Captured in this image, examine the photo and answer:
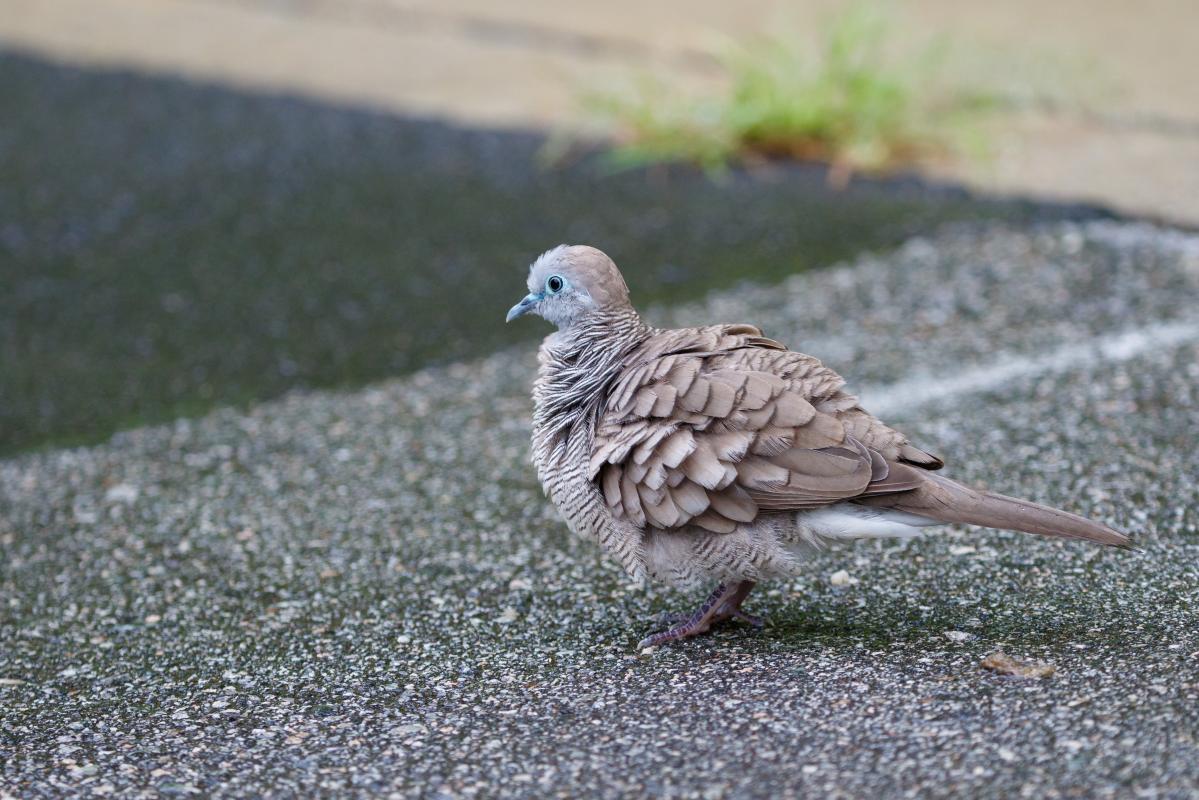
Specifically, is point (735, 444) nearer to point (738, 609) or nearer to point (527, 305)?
point (738, 609)

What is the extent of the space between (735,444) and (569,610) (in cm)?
77

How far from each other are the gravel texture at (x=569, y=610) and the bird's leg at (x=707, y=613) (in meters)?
0.04

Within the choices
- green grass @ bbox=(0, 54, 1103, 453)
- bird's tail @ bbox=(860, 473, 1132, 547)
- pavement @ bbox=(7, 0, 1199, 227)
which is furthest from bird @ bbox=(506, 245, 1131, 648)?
pavement @ bbox=(7, 0, 1199, 227)

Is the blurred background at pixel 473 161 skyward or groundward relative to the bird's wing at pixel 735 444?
skyward

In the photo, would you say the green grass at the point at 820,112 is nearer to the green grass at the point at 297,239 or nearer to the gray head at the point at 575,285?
the green grass at the point at 297,239

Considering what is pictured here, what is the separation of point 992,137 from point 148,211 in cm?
404

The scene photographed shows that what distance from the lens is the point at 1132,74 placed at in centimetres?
772

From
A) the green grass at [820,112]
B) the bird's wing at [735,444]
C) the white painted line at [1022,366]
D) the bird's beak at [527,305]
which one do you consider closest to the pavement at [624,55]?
the green grass at [820,112]

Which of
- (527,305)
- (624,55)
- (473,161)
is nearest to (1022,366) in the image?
(527,305)

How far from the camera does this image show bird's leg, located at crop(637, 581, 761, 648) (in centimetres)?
357

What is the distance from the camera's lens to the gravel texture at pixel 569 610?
2.99m

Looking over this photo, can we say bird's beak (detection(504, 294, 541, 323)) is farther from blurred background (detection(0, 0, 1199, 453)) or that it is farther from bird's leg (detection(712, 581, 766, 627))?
blurred background (detection(0, 0, 1199, 453))

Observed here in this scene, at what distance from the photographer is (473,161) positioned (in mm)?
7402

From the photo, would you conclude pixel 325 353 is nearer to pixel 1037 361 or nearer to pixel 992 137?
pixel 1037 361
